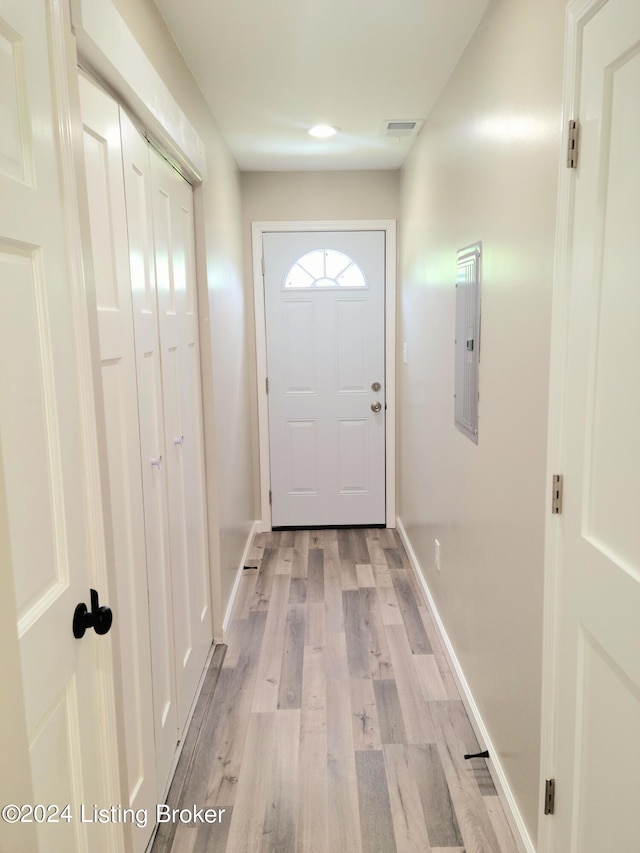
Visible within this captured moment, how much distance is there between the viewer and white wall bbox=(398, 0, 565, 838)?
1510 millimetres

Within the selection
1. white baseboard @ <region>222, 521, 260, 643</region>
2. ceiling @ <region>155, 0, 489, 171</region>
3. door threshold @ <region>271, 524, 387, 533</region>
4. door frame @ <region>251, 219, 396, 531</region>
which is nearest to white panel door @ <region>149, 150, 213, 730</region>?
white baseboard @ <region>222, 521, 260, 643</region>

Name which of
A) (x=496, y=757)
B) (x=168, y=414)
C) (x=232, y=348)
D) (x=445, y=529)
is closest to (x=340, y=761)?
(x=496, y=757)

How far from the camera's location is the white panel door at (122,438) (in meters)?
1.42

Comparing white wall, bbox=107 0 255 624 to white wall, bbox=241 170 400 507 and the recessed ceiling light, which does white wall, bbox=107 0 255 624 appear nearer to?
white wall, bbox=241 170 400 507

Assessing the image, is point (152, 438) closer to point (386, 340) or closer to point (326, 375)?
point (326, 375)

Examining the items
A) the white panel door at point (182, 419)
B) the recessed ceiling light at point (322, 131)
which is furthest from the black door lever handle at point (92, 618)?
the recessed ceiling light at point (322, 131)

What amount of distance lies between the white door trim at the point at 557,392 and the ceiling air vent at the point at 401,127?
1.80 meters

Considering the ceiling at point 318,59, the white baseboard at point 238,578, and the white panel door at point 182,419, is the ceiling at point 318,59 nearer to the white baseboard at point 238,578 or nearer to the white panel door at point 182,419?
the white panel door at point 182,419

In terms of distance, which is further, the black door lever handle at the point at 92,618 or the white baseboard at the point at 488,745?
the white baseboard at the point at 488,745

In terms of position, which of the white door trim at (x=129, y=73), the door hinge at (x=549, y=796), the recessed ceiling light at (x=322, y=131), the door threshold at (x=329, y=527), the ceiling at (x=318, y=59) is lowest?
the door threshold at (x=329, y=527)

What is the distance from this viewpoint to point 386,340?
4195 mm

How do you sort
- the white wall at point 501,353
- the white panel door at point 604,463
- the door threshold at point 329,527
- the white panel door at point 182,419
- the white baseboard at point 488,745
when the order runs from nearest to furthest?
the white panel door at point 604,463, the white wall at point 501,353, the white baseboard at point 488,745, the white panel door at point 182,419, the door threshold at point 329,527

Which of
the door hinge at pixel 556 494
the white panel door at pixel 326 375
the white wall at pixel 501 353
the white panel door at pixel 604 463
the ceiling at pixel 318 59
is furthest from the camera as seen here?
the white panel door at pixel 326 375

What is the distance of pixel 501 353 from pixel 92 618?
4.37 feet
